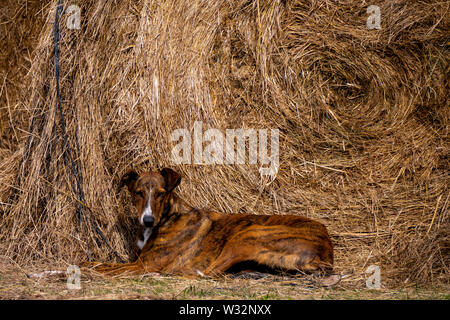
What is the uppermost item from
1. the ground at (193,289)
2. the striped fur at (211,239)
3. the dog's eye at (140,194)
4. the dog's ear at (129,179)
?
the dog's ear at (129,179)

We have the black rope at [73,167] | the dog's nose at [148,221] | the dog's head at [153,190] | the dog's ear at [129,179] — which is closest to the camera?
the dog's nose at [148,221]

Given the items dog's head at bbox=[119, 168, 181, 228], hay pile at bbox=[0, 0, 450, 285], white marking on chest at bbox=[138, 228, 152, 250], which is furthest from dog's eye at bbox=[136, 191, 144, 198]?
hay pile at bbox=[0, 0, 450, 285]

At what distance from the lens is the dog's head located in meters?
5.17

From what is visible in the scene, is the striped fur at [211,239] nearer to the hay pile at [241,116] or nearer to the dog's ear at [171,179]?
the dog's ear at [171,179]

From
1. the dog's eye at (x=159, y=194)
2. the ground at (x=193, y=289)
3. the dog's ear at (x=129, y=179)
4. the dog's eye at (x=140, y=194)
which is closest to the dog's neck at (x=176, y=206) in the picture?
the dog's eye at (x=159, y=194)

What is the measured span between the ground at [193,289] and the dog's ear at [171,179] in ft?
2.64

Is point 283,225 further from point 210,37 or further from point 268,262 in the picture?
point 210,37

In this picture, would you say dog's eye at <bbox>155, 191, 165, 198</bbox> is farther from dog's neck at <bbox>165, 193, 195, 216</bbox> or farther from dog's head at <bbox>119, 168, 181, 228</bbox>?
dog's neck at <bbox>165, 193, 195, 216</bbox>

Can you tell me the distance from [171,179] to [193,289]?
3.81 ft

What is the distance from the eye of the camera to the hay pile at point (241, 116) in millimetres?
5652

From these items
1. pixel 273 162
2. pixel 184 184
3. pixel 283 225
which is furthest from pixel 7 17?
pixel 283 225

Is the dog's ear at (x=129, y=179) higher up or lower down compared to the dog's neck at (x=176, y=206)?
higher up

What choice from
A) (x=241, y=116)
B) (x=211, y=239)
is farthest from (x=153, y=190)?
(x=241, y=116)

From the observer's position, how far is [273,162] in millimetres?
5879
